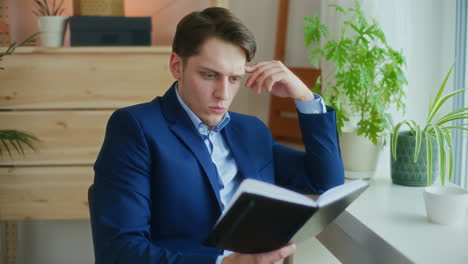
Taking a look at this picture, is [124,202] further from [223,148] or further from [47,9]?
[47,9]

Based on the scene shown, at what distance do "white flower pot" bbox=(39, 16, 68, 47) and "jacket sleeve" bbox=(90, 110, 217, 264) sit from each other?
1259 mm

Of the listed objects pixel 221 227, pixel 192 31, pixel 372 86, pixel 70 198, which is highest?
pixel 192 31

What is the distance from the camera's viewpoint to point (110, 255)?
49.6 inches

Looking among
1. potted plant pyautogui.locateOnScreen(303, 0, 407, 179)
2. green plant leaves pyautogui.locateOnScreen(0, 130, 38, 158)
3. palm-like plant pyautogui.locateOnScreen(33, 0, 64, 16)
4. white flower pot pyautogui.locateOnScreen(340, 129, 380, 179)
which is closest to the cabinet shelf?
palm-like plant pyautogui.locateOnScreen(33, 0, 64, 16)

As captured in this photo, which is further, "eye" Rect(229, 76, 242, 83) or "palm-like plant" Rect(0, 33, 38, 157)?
"palm-like plant" Rect(0, 33, 38, 157)

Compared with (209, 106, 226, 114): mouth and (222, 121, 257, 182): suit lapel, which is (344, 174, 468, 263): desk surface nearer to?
(222, 121, 257, 182): suit lapel

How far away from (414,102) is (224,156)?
1.09 m

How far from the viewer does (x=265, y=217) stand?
0.98m

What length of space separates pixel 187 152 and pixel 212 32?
32cm

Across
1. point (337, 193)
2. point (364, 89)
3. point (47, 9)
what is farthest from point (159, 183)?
point (47, 9)

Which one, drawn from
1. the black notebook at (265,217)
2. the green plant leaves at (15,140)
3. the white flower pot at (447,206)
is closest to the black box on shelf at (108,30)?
the green plant leaves at (15,140)

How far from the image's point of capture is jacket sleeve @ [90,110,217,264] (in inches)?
48.5

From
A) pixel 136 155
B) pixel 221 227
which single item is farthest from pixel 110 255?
pixel 221 227

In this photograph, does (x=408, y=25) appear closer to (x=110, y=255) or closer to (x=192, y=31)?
(x=192, y=31)
